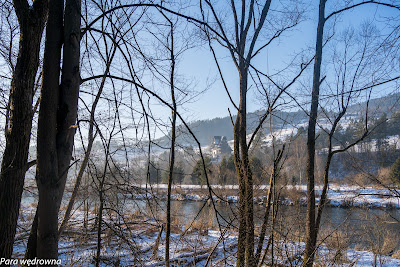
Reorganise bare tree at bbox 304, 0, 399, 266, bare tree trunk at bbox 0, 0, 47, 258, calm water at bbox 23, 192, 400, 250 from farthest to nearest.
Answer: bare tree at bbox 304, 0, 399, 266 < calm water at bbox 23, 192, 400, 250 < bare tree trunk at bbox 0, 0, 47, 258

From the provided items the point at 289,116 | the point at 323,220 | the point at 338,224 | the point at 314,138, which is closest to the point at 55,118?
the point at 289,116

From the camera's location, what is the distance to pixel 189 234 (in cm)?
796

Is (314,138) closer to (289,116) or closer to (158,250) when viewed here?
(289,116)

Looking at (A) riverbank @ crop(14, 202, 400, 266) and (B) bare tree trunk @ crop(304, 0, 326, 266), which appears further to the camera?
(B) bare tree trunk @ crop(304, 0, 326, 266)

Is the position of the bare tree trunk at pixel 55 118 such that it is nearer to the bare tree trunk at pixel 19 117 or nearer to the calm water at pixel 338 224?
the bare tree trunk at pixel 19 117

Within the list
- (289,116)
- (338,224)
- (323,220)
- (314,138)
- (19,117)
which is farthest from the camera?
(338,224)

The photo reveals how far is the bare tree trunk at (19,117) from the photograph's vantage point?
1.72 metres

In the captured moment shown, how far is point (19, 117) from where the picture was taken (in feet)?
6.02

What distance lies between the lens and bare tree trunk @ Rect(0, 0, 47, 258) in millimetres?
1717

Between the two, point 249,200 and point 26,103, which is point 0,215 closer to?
point 26,103

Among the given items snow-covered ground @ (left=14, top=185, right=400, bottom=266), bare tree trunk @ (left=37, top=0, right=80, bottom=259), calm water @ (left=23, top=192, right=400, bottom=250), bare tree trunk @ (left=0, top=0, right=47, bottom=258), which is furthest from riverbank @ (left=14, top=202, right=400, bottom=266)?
bare tree trunk @ (left=37, top=0, right=80, bottom=259)

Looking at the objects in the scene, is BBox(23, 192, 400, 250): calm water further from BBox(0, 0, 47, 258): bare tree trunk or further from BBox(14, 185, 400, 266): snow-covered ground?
BBox(0, 0, 47, 258): bare tree trunk

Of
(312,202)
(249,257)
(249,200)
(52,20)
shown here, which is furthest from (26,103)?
(312,202)

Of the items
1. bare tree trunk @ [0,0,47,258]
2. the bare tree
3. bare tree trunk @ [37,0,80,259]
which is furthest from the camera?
the bare tree
